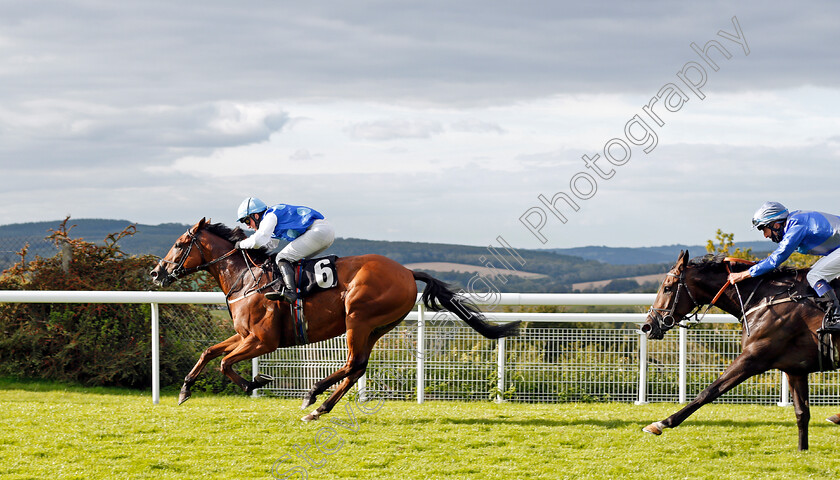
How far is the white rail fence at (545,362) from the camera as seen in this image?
700cm

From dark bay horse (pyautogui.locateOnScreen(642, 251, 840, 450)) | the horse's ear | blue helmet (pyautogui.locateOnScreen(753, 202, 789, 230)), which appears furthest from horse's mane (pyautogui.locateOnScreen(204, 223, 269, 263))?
blue helmet (pyautogui.locateOnScreen(753, 202, 789, 230))

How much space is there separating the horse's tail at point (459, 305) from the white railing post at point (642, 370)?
137cm

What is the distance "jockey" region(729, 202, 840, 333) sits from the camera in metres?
5.21

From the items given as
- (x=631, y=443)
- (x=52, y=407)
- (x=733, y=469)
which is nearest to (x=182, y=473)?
(x=52, y=407)

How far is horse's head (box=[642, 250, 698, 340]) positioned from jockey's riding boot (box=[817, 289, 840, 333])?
2.68ft

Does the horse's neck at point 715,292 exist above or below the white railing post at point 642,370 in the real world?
above

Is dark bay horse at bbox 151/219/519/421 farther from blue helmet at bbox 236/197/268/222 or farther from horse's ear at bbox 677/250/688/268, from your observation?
horse's ear at bbox 677/250/688/268

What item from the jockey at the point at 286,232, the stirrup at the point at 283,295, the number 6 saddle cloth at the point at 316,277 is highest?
the jockey at the point at 286,232

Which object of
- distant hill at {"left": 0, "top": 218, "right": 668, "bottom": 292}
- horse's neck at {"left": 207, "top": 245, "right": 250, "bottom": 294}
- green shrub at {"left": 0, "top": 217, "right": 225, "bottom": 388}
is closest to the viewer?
horse's neck at {"left": 207, "top": 245, "right": 250, "bottom": 294}

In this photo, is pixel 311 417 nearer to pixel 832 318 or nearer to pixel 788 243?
pixel 788 243

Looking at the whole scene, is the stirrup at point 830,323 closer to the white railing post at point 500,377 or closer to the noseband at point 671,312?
the noseband at point 671,312

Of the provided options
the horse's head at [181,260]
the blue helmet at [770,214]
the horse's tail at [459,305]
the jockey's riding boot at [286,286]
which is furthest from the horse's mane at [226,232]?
the blue helmet at [770,214]

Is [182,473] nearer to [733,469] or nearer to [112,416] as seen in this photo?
[112,416]

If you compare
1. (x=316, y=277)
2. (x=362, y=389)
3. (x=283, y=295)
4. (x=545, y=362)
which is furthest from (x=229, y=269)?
(x=545, y=362)
